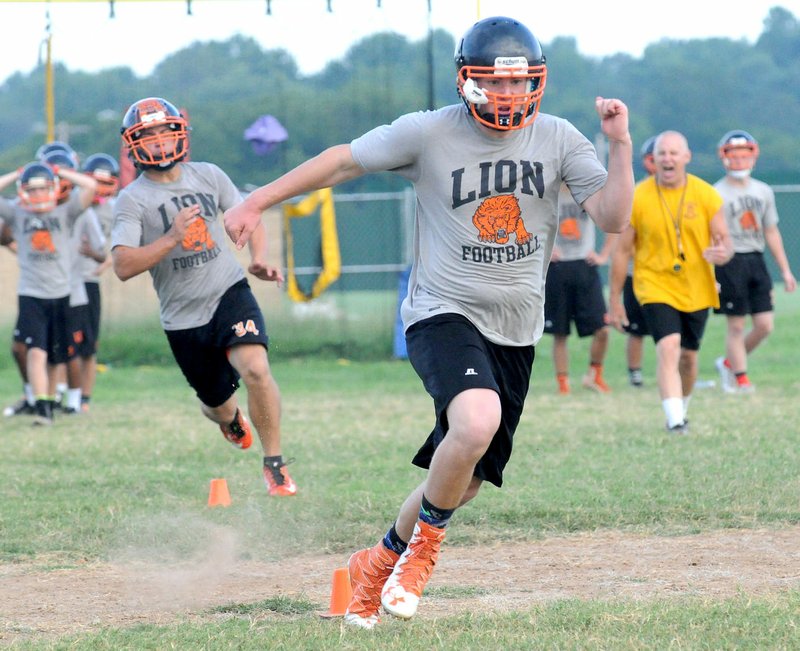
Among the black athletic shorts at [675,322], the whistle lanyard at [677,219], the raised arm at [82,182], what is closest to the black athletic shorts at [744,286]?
the black athletic shorts at [675,322]

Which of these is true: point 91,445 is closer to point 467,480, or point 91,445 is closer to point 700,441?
point 700,441

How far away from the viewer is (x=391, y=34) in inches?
649

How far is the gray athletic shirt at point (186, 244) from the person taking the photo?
307 inches

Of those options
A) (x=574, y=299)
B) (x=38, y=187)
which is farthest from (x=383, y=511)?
(x=574, y=299)

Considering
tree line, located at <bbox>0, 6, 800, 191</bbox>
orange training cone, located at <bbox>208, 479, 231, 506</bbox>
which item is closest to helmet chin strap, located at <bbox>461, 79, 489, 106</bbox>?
orange training cone, located at <bbox>208, 479, 231, 506</bbox>

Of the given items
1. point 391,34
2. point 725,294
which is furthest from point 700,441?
point 391,34

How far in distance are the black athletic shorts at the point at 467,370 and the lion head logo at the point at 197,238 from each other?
9.98 ft

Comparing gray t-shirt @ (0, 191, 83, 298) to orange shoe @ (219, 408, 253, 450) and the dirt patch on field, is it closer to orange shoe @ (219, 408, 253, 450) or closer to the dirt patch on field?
orange shoe @ (219, 408, 253, 450)

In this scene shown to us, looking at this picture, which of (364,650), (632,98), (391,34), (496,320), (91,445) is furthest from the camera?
(632,98)

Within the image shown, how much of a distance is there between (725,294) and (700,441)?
146 inches

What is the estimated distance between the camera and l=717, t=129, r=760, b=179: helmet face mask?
12.6 meters

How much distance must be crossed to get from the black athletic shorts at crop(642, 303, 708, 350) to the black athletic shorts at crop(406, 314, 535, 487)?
4.59 meters

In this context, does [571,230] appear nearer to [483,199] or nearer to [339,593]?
[483,199]

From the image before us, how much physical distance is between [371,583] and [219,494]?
2.81 meters
